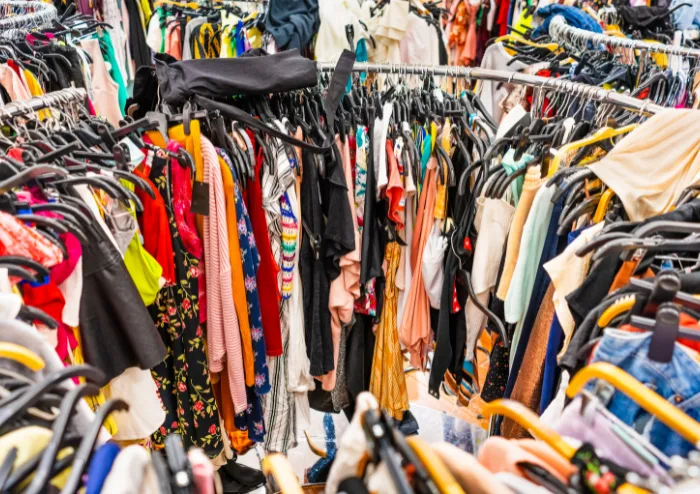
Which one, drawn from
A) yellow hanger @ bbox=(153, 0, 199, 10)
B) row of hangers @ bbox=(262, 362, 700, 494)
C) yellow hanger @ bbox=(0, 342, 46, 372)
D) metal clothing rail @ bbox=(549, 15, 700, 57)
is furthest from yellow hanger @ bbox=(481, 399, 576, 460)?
yellow hanger @ bbox=(153, 0, 199, 10)

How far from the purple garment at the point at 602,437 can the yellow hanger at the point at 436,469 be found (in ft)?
0.47

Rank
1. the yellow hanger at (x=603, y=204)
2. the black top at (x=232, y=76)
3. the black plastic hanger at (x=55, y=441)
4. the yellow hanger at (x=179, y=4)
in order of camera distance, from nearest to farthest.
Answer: the black plastic hanger at (x=55, y=441) < the yellow hanger at (x=603, y=204) < the black top at (x=232, y=76) < the yellow hanger at (x=179, y=4)

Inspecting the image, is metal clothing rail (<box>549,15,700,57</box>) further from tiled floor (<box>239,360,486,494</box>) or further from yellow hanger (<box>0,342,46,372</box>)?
yellow hanger (<box>0,342,46,372</box>)

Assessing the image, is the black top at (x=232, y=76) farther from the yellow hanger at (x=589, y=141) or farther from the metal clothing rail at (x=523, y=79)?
the yellow hanger at (x=589, y=141)

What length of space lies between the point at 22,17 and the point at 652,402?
2467mm

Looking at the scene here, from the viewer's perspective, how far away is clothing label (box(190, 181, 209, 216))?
1.21m

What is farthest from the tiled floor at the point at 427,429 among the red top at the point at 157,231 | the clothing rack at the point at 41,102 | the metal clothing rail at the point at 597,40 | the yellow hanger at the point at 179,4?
the yellow hanger at the point at 179,4

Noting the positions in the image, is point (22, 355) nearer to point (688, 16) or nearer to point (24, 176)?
point (24, 176)

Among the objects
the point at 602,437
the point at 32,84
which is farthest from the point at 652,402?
the point at 32,84

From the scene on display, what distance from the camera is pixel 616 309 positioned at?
0.67 meters

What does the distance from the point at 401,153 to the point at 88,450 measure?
1152mm

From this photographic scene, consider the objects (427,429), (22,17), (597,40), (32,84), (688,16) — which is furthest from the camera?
(688,16)

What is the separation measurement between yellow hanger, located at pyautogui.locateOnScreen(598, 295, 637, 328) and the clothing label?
2.83 ft

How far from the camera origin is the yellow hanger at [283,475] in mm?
420
